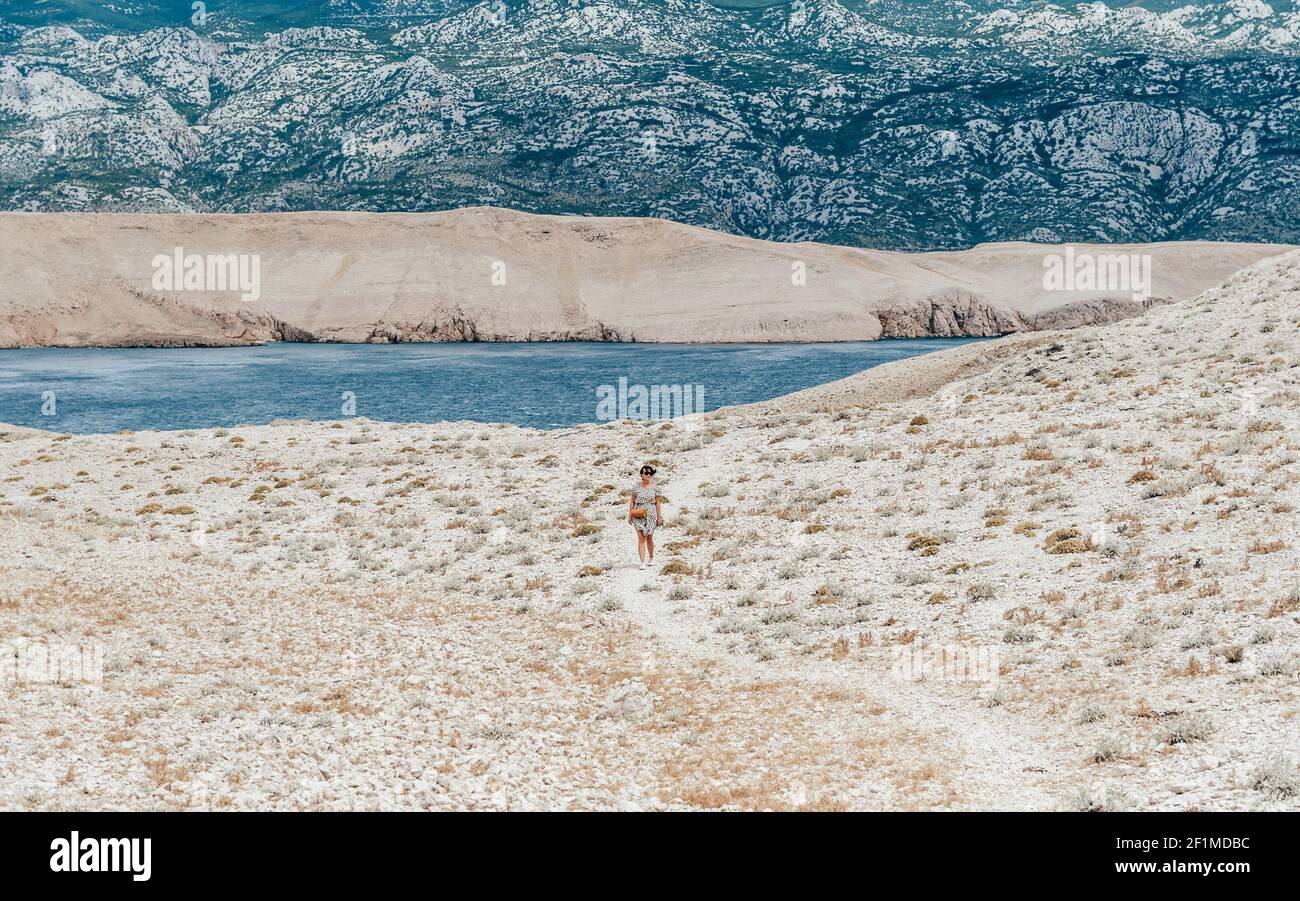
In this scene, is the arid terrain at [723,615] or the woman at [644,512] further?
the woman at [644,512]

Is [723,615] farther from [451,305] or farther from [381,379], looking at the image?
[451,305]

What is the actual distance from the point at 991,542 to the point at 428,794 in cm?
1654

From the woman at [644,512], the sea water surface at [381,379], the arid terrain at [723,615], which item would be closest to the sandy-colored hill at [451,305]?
the sea water surface at [381,379]

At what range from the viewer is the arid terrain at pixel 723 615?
48.5 feet

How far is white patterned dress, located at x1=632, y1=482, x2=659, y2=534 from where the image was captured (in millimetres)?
26984

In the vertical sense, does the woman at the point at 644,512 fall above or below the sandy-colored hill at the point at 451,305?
below

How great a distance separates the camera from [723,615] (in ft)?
78.2

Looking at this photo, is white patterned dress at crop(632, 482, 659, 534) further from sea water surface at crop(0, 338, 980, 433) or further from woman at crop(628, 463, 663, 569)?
sea water surface at crop(0, 338, 980, 433)

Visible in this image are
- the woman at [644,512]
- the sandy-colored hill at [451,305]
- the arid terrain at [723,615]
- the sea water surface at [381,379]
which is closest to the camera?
the arid terrain at [723,615]

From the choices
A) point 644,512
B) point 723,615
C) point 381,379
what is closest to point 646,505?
point 644,512

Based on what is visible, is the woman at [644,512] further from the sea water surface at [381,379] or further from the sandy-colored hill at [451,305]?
the sandy-colored hill at [451,305]

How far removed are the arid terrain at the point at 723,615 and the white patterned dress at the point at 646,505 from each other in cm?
120

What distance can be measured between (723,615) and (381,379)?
98.8 m
